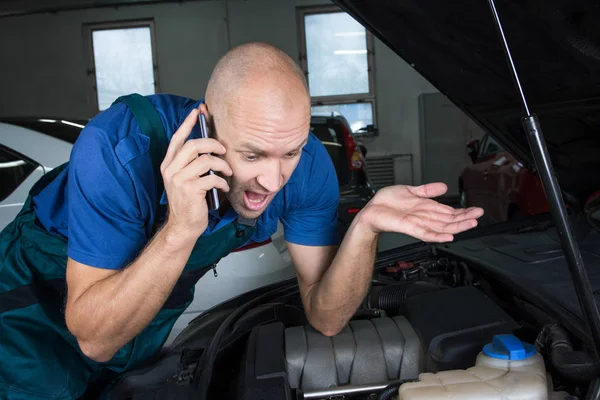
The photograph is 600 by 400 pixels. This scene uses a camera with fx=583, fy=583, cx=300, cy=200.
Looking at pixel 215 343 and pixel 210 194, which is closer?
pixel 210 194

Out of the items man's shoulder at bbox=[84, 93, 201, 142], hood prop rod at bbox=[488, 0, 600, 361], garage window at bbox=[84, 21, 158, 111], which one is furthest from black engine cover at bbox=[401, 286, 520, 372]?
garage window at bbox=[84, 21, 158, 111]

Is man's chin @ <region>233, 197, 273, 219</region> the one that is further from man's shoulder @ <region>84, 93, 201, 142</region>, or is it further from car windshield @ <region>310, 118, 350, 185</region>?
car windshield @ <region>310, 118, 350, 185</region>

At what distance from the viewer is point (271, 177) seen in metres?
1.41

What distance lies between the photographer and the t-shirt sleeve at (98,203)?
54.7 inches

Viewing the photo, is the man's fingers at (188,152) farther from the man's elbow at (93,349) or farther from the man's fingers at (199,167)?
the man's elbow at (93,349)

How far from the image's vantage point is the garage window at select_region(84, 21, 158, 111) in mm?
9867

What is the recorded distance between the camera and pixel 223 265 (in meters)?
2.74

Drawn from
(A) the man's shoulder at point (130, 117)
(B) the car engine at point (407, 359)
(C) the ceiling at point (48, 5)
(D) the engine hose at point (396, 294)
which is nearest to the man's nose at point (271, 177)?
(A) the man's shoulder at point (130, 117)

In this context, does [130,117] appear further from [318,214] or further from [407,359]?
[407,359]

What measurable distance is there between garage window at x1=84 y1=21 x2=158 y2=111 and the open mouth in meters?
8.87

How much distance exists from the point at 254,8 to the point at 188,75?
157 centimetres

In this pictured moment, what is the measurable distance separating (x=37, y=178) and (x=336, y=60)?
758 centimetres

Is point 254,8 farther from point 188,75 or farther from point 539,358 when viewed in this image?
point 539,358

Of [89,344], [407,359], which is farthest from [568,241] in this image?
[89,344]
